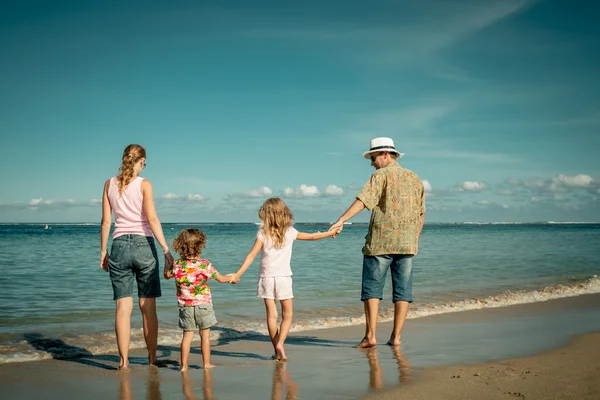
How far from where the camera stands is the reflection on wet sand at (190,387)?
4.14 meters

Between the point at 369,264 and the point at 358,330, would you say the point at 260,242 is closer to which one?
the point at 369,264

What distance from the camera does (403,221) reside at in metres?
5.62

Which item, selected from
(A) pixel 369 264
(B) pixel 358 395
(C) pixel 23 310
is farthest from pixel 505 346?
(C) pixel 23 310

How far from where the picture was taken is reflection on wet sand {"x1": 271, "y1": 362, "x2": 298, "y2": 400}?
410 cm

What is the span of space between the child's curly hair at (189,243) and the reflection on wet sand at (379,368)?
1860 millimetres

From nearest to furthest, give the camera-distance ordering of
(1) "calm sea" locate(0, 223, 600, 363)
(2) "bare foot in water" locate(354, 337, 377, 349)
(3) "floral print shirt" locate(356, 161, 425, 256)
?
(3) "floral print shirt" locate(356, 161, 425, 256), (2) "bare foot in water" locate(354, 337, 377, 349), (1) "calm sea" locate(0, 223, 600, 363)

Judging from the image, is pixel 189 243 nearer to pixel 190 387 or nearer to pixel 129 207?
pixel 129 207

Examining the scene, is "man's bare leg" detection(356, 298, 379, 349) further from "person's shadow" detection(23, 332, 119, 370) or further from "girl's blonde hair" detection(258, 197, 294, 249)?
"person's shadow" detection(23, 332, 119, 370)

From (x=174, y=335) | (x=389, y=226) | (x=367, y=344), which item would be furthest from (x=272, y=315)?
(x=174, y=335)

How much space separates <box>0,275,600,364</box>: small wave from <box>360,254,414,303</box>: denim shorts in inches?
88.1

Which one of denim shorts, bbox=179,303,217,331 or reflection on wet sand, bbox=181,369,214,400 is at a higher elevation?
denim shorts, bbox=179,303,217,331

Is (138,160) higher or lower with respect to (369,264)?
higher

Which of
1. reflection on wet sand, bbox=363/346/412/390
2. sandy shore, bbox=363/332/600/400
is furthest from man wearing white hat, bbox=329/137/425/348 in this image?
sandy shore, bbox=363/332/600/400

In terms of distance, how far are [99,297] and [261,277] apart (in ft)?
22.0
